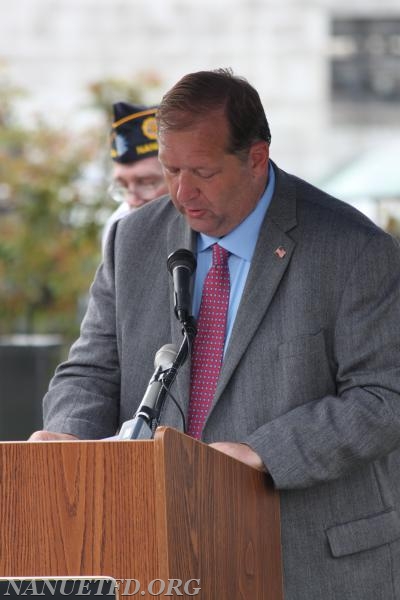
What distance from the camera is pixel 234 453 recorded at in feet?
9.59

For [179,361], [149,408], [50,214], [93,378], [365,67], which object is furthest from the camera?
[365,67]

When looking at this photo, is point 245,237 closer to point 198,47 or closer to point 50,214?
point 50,214

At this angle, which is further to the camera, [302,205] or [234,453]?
[302,205]

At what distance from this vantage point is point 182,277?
3100mm

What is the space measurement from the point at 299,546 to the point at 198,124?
1021mm

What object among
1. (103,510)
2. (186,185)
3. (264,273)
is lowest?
(103,510)

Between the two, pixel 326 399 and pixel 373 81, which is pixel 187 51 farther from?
pixel 326 399

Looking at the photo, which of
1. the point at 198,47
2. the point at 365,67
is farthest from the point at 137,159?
the point at 365,67

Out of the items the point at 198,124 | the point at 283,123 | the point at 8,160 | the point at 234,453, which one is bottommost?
the point at 283,123

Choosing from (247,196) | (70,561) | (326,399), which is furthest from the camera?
(247,196)

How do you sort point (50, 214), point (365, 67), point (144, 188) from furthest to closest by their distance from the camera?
point (365, 67) < point (50, 214) < point (144, 188)

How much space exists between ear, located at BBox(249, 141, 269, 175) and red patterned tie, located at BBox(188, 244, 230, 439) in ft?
0.71

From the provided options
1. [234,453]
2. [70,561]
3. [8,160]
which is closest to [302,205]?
[234,453]

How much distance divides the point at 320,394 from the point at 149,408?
51 cm
